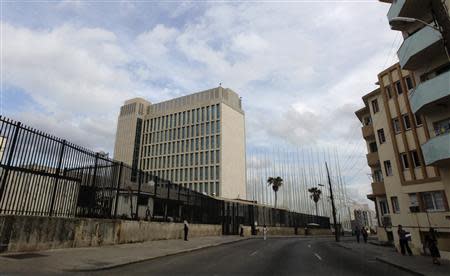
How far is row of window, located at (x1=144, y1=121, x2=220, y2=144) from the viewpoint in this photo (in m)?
94.3

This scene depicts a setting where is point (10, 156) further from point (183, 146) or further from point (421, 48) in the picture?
point (183, 146)

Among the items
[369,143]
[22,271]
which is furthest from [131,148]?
[22,271]

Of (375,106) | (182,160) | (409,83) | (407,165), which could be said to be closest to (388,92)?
(409,83)

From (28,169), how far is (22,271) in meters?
4.65

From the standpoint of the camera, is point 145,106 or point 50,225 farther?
point 145,106

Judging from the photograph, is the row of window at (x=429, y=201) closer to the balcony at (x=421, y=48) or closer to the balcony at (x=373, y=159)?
the balcony at (x=421, y=48)

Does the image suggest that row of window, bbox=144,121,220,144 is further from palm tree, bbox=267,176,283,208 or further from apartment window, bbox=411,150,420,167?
apartment window, bbox=411,150,420,167

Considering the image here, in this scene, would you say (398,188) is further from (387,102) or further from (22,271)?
(22,271)

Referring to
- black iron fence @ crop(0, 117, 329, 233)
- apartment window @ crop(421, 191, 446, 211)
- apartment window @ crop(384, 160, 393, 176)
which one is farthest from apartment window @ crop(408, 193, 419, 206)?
black iron fence @ crop(0, 117, 329, 233)

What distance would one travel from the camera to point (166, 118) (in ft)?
347

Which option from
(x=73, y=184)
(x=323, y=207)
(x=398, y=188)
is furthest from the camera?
(x=323, y=207)

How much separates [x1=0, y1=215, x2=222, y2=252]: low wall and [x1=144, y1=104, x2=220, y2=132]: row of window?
3011 inches

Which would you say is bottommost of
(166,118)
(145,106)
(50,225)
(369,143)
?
(50,225)

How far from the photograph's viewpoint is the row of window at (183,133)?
3713 inches
